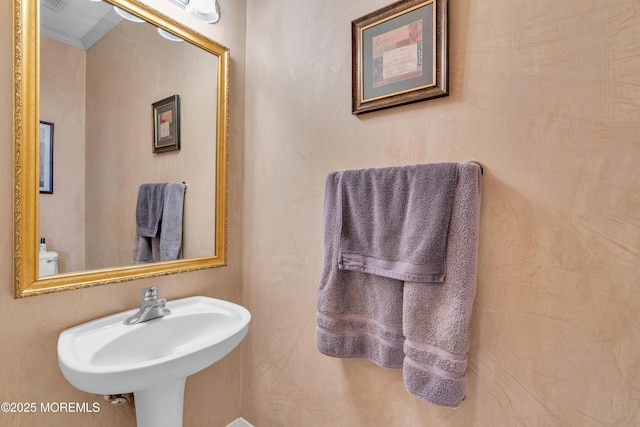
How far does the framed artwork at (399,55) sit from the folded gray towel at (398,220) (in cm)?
26

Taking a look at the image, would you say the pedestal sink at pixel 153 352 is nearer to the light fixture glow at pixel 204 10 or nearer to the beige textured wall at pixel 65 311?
the beige textured wall at pixel 65 311

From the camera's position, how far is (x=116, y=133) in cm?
110

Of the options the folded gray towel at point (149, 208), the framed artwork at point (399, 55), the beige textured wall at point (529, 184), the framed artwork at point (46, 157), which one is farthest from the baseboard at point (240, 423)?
the framed artwork at point (399, 55)

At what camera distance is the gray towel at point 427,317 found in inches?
31.1

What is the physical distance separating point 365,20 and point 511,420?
52.9 inches

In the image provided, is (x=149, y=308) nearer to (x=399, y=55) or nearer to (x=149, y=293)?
(x=149, y=293)

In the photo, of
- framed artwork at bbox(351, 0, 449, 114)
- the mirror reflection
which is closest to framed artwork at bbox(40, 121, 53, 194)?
the mirror reflection

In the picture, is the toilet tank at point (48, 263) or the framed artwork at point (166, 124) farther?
the framed artwork at point (166, 124)

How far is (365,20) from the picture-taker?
104 centimetres

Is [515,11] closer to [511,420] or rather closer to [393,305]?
[393,305]

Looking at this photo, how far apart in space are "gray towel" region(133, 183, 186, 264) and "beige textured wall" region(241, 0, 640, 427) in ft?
1.97

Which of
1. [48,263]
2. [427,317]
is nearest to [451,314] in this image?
[427,317]

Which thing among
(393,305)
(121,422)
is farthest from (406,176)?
(121,422)

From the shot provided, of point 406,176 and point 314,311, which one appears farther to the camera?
point 314,311
